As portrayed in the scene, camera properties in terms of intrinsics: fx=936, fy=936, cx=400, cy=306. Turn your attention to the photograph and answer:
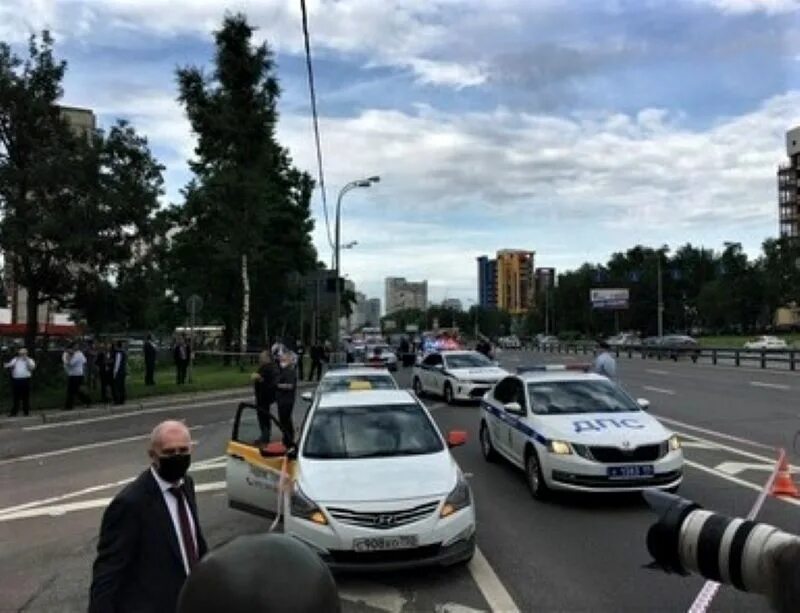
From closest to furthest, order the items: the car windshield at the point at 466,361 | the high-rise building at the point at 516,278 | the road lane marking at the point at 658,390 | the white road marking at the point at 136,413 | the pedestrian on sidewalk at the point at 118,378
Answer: the white road marking at the point at 136,413, the pedestrian on sidewalk at the point at 118,378, the car windshield at the point at 466,361, the road lane marking at the point at 658,390, the high-rise building at the point at 516,278

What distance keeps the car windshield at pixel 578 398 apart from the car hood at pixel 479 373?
12093 mm

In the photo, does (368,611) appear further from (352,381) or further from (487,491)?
(352,381)

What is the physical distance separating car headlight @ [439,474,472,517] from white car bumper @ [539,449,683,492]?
2388 millimetres

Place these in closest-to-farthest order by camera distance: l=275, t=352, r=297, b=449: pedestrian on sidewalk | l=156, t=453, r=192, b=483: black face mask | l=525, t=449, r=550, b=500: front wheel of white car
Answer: l=156, t=453, r=192, b=483: black face mask
l=525, t=449, r=550, b=500: front wheel of white car
l=275, t=352, r=297, b=449: pedestrian on sidewalk

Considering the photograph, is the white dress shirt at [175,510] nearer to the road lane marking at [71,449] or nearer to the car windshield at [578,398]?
the car windshield at [578,398]

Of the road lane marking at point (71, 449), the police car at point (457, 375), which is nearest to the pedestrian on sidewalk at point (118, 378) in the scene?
the road lane marking at point (71, 449)

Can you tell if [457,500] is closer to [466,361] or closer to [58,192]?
[466,361]

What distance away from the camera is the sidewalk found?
70.6 ft

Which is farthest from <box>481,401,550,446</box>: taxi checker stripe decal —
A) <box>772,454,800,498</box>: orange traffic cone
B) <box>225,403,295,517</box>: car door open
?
<box>225,403,295,517</box>: car door open

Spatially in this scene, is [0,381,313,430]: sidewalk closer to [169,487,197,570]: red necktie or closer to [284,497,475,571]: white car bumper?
[284,497,475,571]: white car bumper

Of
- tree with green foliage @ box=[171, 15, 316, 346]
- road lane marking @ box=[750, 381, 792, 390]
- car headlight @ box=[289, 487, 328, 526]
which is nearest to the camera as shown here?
car headlight @ box=[289, 487, 328, 526]

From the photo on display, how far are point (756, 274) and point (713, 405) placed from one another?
113 metres

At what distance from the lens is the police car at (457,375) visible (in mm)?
24359

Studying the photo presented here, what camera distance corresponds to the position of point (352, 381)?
16.2 m
